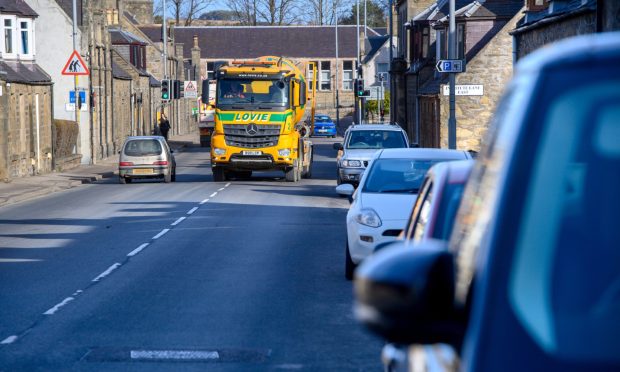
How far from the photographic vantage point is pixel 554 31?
23.1 m

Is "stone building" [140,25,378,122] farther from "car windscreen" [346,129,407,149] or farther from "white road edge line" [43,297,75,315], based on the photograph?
"white road edge line" [43,297,75,315]

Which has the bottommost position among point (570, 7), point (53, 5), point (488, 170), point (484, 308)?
point (484, 308)

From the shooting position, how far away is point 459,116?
39.7 meters

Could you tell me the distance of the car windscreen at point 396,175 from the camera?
14.3m

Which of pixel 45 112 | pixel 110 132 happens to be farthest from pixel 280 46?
pixel 45 112

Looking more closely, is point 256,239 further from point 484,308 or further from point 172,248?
point 484,308

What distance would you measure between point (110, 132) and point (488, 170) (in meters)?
58.6

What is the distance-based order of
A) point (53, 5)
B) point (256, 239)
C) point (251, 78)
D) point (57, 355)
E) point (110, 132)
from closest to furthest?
point (57, 355), point (256, 239), point (251, 78), point (53, 5), point (110, 132)

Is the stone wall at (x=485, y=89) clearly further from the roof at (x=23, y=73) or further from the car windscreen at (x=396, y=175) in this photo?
the car windscreen at (x=396, y=175)

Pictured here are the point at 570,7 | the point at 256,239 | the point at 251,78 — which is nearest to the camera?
the point at 256,239

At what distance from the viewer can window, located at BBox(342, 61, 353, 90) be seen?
365ft

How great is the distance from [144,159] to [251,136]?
399cm

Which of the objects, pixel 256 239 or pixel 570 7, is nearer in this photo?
pixel 256 239

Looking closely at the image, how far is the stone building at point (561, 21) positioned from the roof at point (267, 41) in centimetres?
8631
